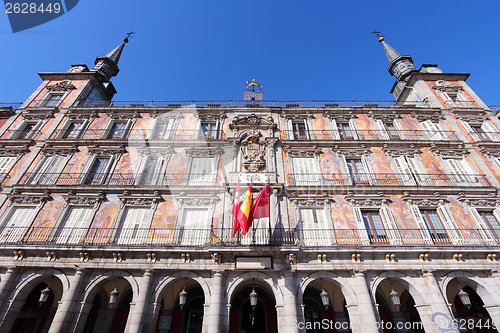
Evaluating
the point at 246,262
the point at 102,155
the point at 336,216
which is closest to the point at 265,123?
the point at 336,216

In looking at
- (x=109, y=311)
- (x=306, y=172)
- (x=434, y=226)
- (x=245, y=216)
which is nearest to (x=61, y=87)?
(x=109, y=311)

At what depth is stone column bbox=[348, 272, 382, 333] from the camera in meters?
9.99

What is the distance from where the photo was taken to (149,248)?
454 inches

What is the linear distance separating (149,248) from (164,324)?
12.7 feet

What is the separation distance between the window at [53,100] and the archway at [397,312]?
84.2 ft

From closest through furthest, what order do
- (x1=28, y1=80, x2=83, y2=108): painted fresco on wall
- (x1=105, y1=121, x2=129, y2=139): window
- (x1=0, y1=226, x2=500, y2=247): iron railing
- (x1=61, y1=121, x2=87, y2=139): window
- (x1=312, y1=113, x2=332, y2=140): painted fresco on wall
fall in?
(x1=0, y1=226, x2=500, y2=247): iron railing → (x1=312, y1=113, x2=332, y2=140): painted fresco on wall → (x1=61, y1=121, x2=87, y2=139): window → (x1=105, y1=121, x2=129, y2=139): window → (x1=28, y1=80, x2=83, y2=108): painted fresco on wall

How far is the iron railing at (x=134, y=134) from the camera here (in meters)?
17.1

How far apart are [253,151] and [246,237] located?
19.3ft

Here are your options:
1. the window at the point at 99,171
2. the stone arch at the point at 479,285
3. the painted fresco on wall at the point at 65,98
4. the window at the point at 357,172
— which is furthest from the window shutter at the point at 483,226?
the painted fresco on wall at the point at 65,98

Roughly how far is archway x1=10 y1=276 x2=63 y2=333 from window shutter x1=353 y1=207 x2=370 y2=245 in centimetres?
1511

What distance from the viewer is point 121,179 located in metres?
14.9

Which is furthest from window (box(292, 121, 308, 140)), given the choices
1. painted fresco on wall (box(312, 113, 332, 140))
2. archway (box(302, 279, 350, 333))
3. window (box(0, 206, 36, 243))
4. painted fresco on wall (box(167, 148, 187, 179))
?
window (box(0, 206, 36, 243))

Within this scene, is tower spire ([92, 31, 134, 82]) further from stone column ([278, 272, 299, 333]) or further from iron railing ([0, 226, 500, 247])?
stone column ([278, 272, 299, 333])

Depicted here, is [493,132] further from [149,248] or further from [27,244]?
[27,244]
